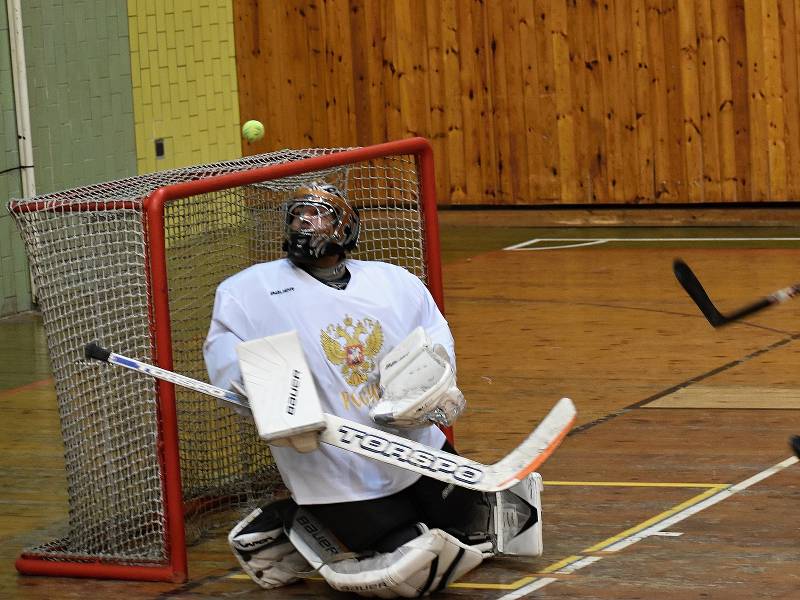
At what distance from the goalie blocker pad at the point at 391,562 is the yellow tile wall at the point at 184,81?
28.0 feet

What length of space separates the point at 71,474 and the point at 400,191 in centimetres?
195

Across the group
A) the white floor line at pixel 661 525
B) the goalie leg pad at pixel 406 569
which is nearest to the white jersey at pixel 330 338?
the goalie leg pad at pixel 406 569

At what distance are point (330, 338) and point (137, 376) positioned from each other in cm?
88

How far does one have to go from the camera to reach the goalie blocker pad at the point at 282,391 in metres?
5.22

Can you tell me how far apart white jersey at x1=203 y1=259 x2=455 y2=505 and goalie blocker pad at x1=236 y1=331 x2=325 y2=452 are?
188 millimetres

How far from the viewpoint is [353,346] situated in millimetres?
5691

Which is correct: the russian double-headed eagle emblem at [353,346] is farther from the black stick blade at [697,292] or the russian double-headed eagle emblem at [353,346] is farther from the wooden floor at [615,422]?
the black stick blade at [697,292]

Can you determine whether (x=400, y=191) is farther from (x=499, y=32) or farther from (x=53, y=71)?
(x=499, y=32)

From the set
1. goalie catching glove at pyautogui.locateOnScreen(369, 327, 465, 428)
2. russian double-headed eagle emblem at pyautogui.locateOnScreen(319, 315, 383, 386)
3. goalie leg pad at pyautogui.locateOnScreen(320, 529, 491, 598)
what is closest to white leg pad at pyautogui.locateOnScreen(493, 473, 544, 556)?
goalie leg pad at pyautogui.locateOnScreen(320, 529, 491, 598)

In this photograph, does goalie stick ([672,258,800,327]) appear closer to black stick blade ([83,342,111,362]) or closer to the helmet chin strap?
the helmet chin strap

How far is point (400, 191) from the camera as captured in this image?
7.16 m

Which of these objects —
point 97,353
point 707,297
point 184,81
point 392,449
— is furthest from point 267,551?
point 184,81

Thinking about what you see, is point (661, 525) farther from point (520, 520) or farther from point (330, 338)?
point (330, 338)

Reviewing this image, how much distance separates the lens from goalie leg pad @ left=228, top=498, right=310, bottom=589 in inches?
225
